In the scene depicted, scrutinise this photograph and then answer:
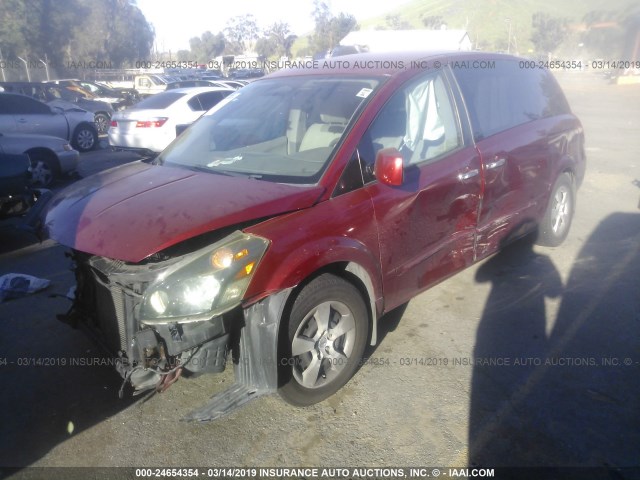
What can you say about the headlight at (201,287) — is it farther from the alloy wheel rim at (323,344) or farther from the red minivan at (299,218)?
the alloy wheel rim at (323,344)

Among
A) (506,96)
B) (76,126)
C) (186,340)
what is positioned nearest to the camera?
(186,340)

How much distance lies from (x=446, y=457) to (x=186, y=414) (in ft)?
4.86

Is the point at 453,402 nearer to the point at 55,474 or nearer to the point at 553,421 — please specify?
the point at 553,421

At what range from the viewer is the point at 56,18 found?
35906mm

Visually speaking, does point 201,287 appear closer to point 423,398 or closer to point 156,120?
point 423,398

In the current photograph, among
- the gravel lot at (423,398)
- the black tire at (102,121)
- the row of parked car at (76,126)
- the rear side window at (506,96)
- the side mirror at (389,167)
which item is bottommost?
the gravel lot at (423,398)

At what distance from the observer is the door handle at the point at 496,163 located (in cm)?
379

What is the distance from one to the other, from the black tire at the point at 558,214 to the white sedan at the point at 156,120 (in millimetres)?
7064

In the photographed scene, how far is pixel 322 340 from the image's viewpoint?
9.49 ft

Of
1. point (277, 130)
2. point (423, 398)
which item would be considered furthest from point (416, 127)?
point (423, 398)

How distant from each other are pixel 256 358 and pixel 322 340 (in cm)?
48

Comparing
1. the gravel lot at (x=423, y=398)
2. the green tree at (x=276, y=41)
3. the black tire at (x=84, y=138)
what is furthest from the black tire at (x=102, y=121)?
the green tree at (x=276, y=41)

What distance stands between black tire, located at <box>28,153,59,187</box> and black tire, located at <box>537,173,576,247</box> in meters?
7.49

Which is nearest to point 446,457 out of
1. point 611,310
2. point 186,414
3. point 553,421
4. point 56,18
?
point 553,421
